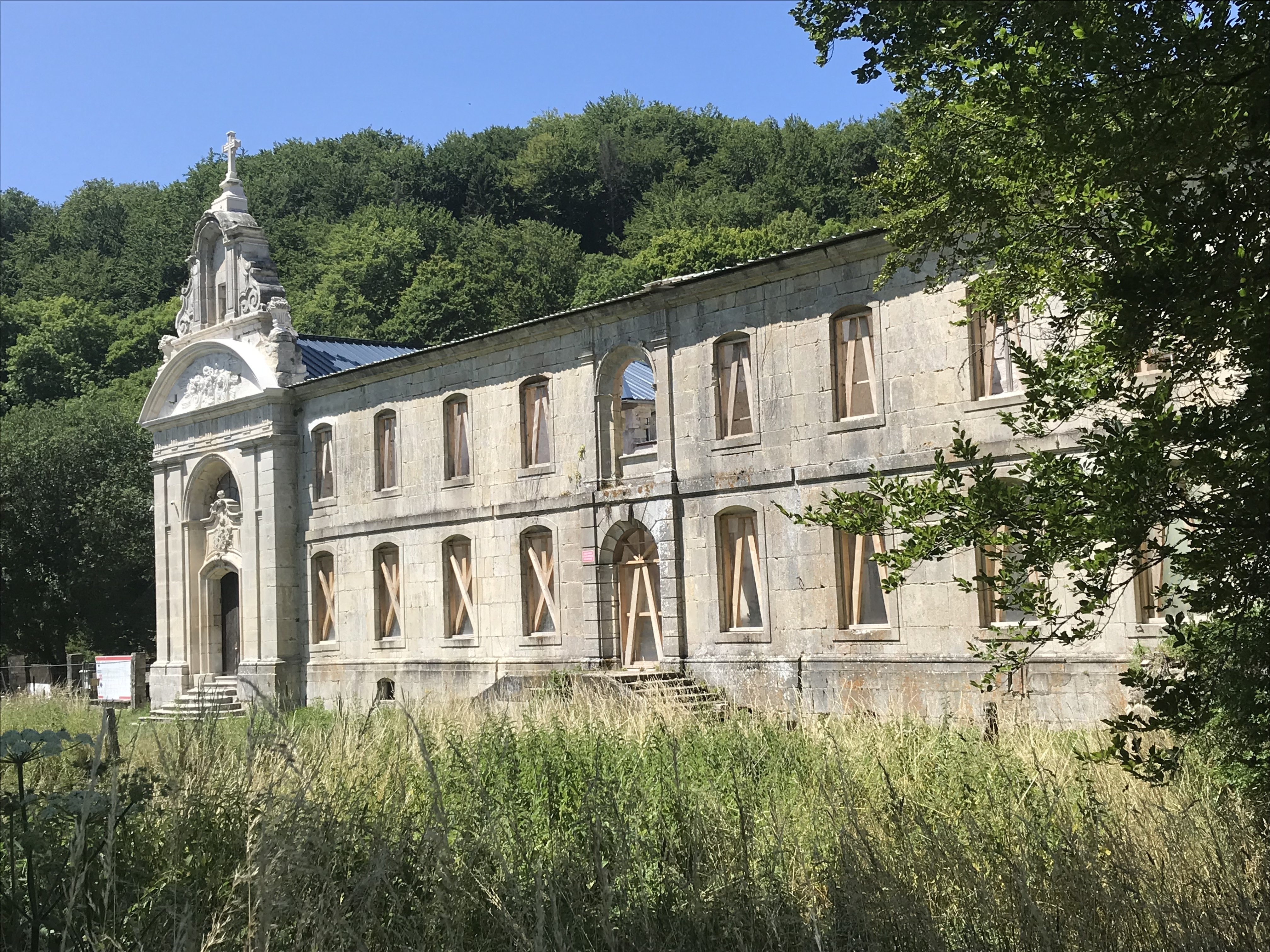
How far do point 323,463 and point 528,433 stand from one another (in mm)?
7157

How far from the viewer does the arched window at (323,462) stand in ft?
99.5

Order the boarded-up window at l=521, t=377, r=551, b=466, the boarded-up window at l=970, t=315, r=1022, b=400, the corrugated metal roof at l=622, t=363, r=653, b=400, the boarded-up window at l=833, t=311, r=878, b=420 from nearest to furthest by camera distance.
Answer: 1. the boarded-up window at l=970, t=315, r=1022, b=400
2. the boarded-up window at l=833, t=311, r=878, b=420
3. the boarded-up window at l=521, t=377, r=551, b=466
4. the corrugated metal roof at l=622, t=363, r=653, b=400

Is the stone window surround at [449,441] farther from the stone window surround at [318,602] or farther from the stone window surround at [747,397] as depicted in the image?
the stone window surround at [747,397]

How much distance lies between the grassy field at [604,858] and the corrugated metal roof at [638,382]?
768 inches

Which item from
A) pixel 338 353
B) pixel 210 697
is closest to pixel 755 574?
pixel 210 697

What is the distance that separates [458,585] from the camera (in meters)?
27.2

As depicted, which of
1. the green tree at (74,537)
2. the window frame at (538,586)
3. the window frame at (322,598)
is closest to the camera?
the window frame at (538,586)

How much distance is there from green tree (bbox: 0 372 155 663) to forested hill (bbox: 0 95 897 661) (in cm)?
7

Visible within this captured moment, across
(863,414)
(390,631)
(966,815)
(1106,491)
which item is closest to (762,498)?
(863,414)

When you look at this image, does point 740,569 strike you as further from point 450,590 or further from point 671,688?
point 450,590

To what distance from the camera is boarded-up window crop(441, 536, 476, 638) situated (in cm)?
2681

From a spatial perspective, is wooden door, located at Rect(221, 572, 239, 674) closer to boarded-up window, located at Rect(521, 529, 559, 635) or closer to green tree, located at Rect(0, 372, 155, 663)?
boarded-up window, located at Rect(521, 529, 559, 635)

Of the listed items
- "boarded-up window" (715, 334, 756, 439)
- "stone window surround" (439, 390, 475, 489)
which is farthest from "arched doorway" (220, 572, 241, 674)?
"boarded-up window" (715, 334, 756, 439)

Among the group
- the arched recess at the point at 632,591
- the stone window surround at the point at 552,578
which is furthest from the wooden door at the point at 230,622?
the arched recess at the point at 632,591
